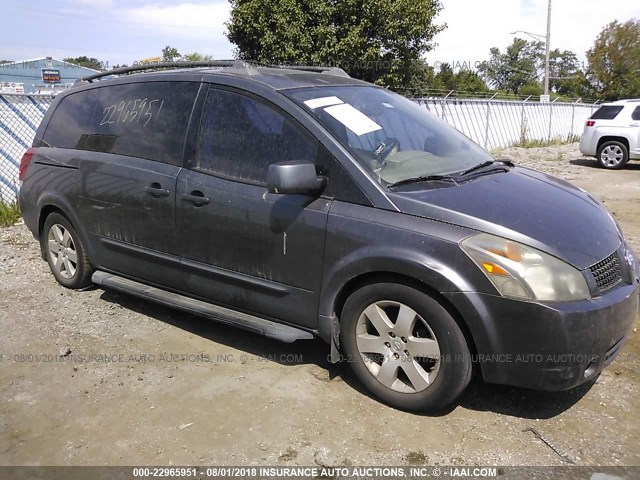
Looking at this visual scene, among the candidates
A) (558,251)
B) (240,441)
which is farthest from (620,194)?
(240,441)

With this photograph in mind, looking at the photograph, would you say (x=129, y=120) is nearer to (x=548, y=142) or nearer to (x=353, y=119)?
(x=353, y=119)

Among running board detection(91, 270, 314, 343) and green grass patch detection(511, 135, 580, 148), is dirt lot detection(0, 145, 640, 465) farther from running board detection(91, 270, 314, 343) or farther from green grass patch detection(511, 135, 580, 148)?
green grass patch detection(511, 135, 580, 148)

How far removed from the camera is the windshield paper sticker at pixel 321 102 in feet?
11.2

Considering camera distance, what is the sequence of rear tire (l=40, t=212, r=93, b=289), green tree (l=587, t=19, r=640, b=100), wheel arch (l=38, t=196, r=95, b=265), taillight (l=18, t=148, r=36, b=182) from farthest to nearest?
green tree (l=587, t=19, r=640, b=100) < taillight (l=18, t=148, r=36, b=182) < rear tire (l=40, t=212, r=93, b=289) < wheel arch (l=38, t=196, r=95, b=265)

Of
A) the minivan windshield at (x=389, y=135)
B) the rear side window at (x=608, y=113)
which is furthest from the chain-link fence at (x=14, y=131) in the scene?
the rear side window at (x=608, y=113)

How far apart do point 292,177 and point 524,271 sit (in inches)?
49.5

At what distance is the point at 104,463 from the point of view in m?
2.76

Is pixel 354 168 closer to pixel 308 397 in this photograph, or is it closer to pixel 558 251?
pixel 558 251

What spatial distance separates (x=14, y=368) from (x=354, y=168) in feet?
8.48

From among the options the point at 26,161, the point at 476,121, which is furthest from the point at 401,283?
the point at 476,121

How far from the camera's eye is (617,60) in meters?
36.5

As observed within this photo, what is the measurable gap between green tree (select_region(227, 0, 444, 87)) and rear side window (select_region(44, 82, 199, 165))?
11.2 meters

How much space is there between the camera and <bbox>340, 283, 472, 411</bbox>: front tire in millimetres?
2857

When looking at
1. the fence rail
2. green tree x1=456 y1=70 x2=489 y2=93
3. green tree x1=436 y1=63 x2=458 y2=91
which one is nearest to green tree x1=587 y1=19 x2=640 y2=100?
green tree x1=456 y1=70 x2=489 y2=93
